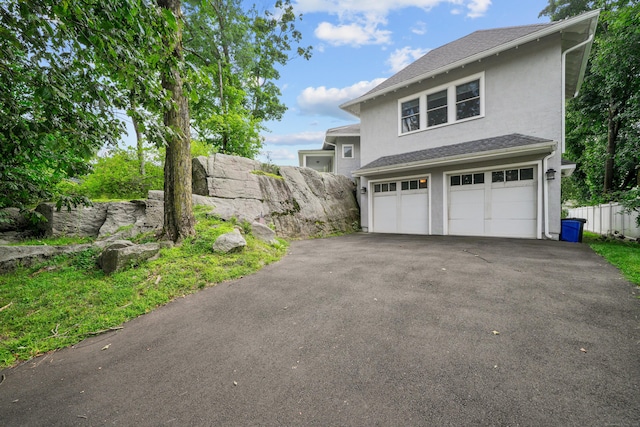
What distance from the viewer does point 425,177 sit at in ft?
30.6

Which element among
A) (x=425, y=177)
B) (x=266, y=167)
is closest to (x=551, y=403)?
(x=425, y=177)

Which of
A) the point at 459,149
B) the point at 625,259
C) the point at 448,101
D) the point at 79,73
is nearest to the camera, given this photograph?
the point at 79,73

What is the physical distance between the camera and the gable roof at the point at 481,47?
695 cm

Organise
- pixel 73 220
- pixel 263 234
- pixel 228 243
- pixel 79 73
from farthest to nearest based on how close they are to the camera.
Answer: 1. pixel 263 234
2. pixel 73 220
3. pixel 228 243
4. pixel 79 73

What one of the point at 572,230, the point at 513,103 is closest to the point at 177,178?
the point at 513,103

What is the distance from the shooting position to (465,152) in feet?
26.2

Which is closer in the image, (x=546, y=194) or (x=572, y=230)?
(x=572, y=230)

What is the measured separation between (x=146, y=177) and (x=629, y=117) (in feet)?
55.7

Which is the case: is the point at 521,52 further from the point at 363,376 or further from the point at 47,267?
the point at 47,267

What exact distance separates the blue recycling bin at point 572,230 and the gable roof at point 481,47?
17.2 feet

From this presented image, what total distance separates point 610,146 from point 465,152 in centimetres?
807

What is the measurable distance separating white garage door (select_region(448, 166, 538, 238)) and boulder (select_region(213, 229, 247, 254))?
288 inches

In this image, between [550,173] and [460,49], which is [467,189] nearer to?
[550,173]

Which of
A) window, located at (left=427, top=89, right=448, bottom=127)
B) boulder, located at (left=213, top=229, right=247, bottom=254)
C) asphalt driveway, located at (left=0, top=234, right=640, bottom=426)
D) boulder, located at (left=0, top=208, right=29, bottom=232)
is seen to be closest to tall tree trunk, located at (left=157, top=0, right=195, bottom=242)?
boulder, located at (left=213, top=229, right=247, bottom=254)
